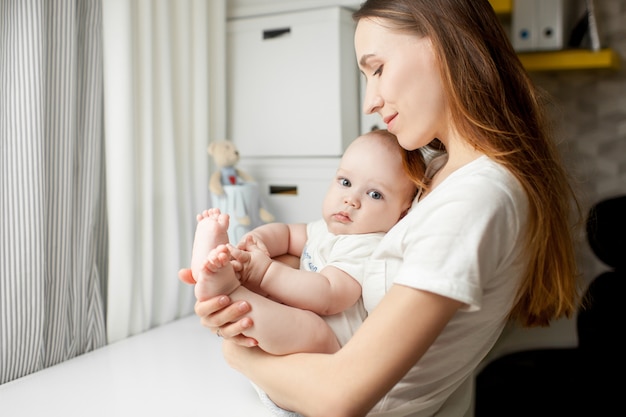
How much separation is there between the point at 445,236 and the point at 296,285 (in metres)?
0.29

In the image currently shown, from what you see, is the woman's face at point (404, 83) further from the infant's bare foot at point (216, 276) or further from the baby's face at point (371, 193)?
the infant's bare foot at point (216, 276)

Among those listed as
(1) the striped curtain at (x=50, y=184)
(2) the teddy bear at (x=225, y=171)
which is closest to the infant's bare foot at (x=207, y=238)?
(1) the striped curtain at (x=50, y=184)

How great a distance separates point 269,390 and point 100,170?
745mm

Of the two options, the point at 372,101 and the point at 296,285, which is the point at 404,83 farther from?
the point at 296,285

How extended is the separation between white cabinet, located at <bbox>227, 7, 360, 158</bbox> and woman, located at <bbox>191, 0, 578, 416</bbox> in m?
0.69

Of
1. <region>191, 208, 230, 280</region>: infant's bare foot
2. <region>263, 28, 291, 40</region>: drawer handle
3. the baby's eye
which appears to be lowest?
<region>191, 208, 230, 280</region>: infant's bare foot

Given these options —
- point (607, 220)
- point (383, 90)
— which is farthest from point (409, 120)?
point (607, 220)

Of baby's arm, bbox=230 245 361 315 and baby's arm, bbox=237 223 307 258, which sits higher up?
baby's arm, bbox=237 223 307 258

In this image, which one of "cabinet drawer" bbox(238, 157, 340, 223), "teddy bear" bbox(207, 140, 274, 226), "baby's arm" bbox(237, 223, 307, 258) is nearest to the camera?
"baby's arm" bbox(237, 223, 307, 258)

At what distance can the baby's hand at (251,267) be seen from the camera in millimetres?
991

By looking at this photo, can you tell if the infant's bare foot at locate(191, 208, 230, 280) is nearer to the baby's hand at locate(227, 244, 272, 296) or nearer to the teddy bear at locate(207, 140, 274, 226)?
the baby's hand at locate(227, 244, 272, 296)

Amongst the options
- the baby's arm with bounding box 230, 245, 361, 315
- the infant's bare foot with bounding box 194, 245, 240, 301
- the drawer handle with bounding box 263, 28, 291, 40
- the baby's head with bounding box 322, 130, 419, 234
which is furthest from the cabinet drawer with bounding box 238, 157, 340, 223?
the infant's bare foot with bounding box 194, 245, 240, 301

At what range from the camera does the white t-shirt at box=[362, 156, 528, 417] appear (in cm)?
79

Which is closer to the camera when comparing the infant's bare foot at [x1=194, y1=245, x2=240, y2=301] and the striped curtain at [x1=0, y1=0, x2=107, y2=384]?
the infant's bare foot at [x1=194, y1=245, x2=240, y2=301]
